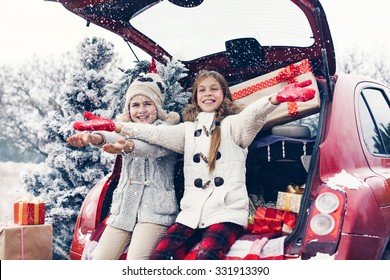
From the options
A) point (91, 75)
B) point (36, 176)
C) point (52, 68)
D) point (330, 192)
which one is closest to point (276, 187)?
point (330, 192)

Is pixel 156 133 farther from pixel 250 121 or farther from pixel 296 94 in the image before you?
pixel 296 94

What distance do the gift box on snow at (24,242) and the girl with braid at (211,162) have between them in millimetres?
800

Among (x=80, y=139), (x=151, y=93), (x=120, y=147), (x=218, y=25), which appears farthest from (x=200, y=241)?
(x=218, y=25)

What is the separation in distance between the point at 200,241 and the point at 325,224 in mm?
635

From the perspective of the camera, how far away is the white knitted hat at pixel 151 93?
2.92 meters

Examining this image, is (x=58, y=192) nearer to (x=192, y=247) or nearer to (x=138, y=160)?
(x=138, y=160)

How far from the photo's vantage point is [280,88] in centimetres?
290

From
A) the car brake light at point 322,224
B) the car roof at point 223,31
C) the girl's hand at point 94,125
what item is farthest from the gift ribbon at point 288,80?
the girl's hand at point 94,125

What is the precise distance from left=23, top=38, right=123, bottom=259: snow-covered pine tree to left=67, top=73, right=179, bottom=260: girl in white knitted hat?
174 centimetres

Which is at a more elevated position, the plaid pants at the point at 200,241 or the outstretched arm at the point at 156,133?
the outstretched arm at the point at 156,133

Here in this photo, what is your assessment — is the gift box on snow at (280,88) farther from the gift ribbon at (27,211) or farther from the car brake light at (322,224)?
the gift ribbon at (27,211)

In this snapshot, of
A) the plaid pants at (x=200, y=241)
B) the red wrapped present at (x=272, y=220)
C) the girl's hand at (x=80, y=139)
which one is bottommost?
Answer: the plaid pants at (x=200, y=241)

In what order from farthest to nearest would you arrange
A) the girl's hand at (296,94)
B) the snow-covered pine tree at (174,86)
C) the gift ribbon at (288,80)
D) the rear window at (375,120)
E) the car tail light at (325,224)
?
the snow-covered pine tree at (174,86) → the gift ribbon at (288,80) → the rear window at (375,120) → the girl's hand at (296,94) → the car tail light at (325,224)

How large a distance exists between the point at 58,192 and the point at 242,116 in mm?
2660
